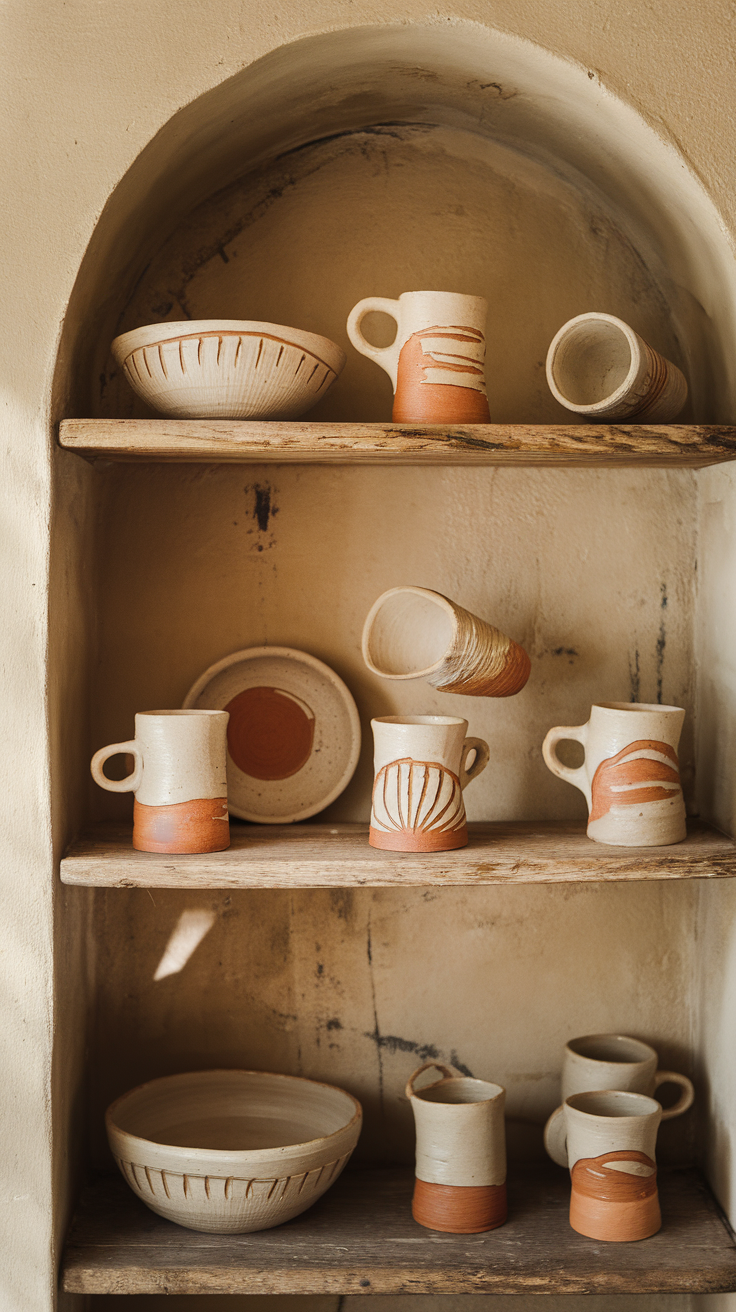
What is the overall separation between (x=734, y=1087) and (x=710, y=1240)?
18 cm

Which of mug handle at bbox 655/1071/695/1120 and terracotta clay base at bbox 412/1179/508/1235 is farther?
mug handle at bbox 655/1071/695/1120

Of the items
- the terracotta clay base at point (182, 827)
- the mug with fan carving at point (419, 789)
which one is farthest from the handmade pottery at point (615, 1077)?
the terracotta clay base at point (182, 827)

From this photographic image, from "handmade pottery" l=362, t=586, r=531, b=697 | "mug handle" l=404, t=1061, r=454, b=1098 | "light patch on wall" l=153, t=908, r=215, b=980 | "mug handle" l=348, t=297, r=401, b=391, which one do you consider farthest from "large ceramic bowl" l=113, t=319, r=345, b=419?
"mug handle" l=404, t=1061, r=454, b=1098

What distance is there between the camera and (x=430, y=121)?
4.78ft

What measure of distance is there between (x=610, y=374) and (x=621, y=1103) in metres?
0.98

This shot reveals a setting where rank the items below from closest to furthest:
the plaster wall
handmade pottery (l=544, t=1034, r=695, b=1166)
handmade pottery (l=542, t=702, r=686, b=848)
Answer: the plaster wall → handmade pottery (l=542, t=702, r=686, b=848) → handmade pottery (l=544, t=1034, r=695, b=1166)

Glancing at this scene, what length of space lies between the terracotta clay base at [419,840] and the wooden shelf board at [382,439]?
46 cm

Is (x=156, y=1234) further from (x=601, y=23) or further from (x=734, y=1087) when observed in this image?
(x=601, y=23)

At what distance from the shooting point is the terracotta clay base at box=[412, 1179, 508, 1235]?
1279mm

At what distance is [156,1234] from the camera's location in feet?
4.18

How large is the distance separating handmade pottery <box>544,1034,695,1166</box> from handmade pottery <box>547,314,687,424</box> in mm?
866

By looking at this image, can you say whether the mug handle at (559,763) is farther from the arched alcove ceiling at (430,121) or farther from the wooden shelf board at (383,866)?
the arched alcove ceiling at (430,121)

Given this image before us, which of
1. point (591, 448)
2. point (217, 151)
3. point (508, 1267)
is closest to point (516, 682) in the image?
point (591, 448)

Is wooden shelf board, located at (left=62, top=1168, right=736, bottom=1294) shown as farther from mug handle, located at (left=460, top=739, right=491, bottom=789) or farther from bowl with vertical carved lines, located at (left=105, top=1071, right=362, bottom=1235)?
mug handle, located at (left=460, top=739, right=491, bottom=789)
